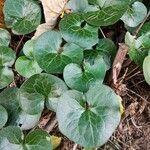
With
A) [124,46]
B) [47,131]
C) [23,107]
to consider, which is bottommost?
[47,131]

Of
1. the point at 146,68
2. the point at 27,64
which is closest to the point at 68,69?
the point at 27,64

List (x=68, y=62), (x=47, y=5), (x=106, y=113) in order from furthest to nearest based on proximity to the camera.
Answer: (x=47, y=5) < (x=68, y=62) < (x=106, y=113)

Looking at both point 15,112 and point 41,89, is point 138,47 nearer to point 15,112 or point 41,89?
point 41,89

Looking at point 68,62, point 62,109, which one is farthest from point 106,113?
point 68,62

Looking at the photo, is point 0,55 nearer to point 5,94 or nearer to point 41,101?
point 5,94

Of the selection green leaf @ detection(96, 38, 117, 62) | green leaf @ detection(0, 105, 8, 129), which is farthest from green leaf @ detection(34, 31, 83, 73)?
green leaf @ detection(0, 105, 8, 129)

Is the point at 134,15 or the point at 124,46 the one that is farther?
the point at 134,15

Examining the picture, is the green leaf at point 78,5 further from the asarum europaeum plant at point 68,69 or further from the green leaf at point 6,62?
the green leaf at point 6,62
